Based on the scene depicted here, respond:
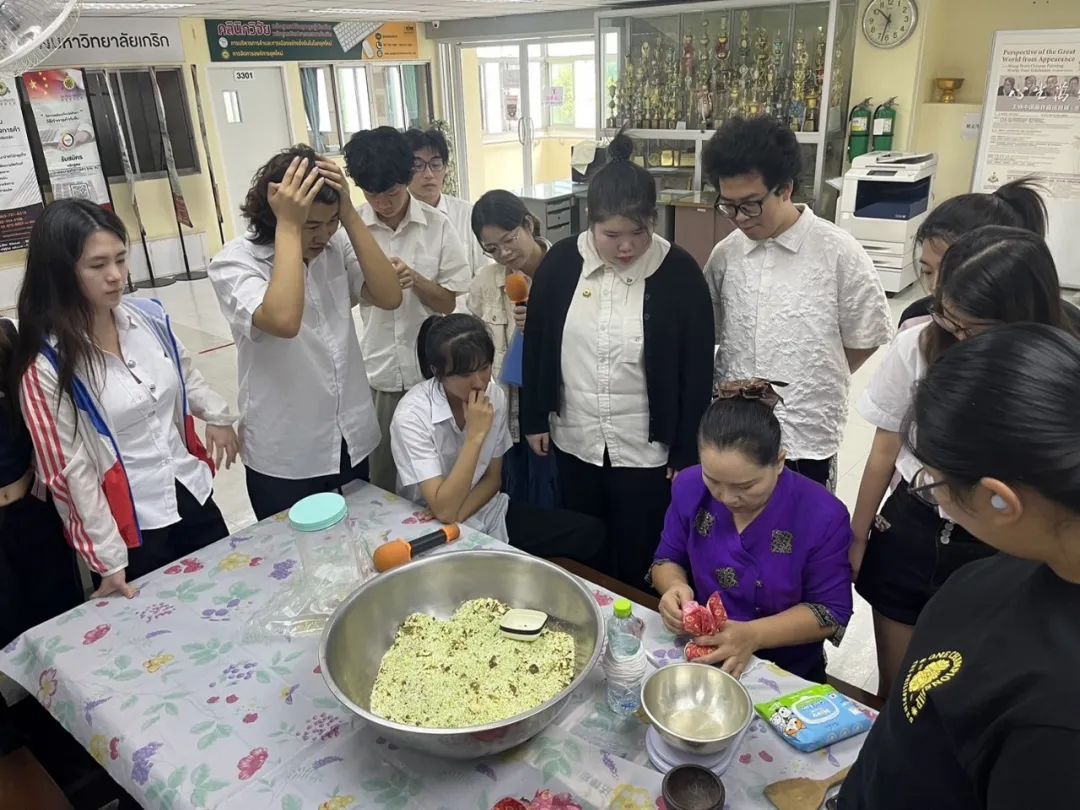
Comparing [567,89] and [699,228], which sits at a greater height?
[567,89]

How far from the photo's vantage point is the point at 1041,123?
205 inches

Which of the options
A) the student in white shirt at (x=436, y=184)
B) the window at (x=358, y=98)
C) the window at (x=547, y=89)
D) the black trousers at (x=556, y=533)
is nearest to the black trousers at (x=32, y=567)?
the black trousers at (x=556, y=533)

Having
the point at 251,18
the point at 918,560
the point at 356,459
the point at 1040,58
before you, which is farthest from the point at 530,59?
the point at 918,560

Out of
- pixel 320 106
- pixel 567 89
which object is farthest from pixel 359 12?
pixel 567 89

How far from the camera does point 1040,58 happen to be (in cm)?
507

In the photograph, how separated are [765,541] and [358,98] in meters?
8.47

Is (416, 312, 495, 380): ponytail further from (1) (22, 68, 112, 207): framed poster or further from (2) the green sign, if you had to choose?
(2) the green sign

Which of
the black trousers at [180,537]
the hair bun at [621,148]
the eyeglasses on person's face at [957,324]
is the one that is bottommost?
the black trousers at [180,537]

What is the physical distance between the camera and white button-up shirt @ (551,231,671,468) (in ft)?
6.10

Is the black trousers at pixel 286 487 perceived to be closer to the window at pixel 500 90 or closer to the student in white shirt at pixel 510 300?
the student in white shirt at pixel 510 300

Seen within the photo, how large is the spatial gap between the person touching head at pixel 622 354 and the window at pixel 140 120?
622 centimetres

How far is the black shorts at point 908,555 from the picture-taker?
1.43 metres

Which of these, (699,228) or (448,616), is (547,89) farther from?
(448,616)

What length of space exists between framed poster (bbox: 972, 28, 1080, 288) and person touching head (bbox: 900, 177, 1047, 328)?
4019mm
